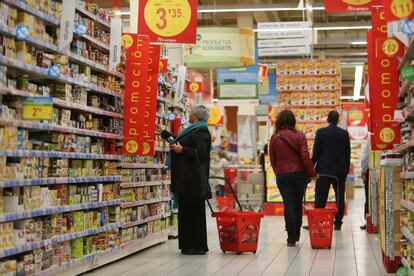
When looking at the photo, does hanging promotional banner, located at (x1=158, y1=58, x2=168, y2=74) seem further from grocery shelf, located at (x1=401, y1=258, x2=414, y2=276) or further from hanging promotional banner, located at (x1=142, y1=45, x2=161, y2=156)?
grocery shelf, located at (x1=401, y1=258, x2=414, y2=276)

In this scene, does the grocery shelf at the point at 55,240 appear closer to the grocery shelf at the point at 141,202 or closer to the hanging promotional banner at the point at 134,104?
the grocery shelf at the point at 141,202

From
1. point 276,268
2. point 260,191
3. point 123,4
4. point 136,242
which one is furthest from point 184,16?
point 123,4

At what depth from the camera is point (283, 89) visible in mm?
14969

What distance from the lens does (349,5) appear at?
935cm

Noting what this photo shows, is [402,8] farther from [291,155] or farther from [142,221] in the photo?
[142,221]

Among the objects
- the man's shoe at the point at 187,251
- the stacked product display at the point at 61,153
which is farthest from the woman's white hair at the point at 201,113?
the man's shoe at the point at 187,251

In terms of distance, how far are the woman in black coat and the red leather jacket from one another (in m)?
1.05

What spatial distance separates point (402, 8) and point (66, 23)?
113 inches

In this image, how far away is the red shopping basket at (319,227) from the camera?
8.60 metres

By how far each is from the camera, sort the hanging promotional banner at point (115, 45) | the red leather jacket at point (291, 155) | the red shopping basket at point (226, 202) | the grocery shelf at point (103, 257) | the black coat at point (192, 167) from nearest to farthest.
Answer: the grocery shelf at point (103, 257), the hanging promotional banner at point (115, 45), the black coat at point (192, 167), the red leather jacket at point (291, 155), the red shopping basket at point (226, 202)

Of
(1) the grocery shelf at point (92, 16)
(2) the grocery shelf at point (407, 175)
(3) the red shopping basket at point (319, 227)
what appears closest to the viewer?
→ (2) the grocery shelf at point (407, 175)

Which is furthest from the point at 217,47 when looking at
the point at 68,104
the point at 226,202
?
the point at 68,104

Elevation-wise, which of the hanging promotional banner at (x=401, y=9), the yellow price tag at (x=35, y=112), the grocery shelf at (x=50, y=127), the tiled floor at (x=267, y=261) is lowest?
the tiled floor at (x=267, y=261)

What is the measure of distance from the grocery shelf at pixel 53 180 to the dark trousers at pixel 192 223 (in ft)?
2.89
